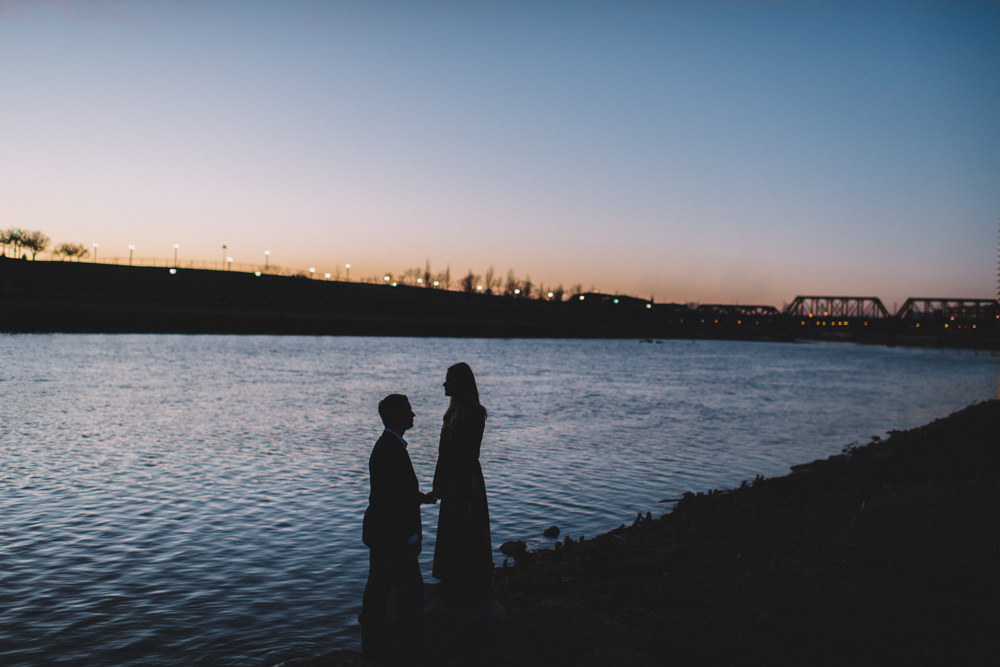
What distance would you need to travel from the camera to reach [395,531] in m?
6.86

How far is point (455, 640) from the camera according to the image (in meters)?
7.80

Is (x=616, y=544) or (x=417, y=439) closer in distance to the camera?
(x=616, y=544)

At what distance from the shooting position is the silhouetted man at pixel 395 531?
6797 mm

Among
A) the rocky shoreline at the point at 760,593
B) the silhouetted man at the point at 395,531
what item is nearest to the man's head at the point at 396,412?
the silhouetted man at the point at 395,531

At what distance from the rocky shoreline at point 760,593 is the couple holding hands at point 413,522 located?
414 millimetres

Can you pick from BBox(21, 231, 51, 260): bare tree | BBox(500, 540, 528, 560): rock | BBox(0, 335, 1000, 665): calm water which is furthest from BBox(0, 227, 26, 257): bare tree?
BBox(500, 540, 528, 560): rock

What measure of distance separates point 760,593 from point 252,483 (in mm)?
13213

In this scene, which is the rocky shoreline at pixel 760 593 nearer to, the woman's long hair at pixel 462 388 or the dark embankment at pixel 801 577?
the dark embankment at pixel 801 577

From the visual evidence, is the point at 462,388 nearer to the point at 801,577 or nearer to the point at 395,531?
the point at 395,531

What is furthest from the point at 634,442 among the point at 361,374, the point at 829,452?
the point at 361,374

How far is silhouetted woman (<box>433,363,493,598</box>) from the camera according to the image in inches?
304

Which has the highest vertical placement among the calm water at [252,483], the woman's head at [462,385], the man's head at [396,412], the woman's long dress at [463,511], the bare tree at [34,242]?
the bare tree at [34,242]

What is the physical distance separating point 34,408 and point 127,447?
11713mm

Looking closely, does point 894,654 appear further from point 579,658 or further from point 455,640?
point 455,640
